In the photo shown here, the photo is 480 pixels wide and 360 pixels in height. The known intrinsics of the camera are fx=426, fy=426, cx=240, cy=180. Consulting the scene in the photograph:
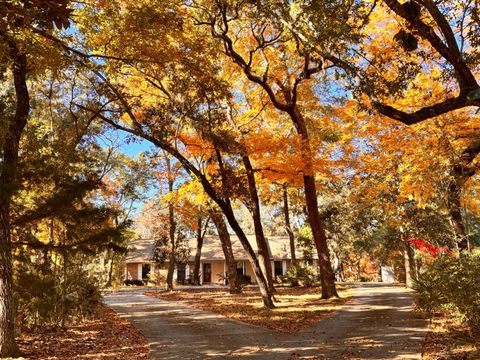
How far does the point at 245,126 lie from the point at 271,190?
28.2ft

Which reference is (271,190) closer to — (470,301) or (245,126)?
(245,126)

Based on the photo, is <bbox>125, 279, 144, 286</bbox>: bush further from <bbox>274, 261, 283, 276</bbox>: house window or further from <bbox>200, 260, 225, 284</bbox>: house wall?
<bbox>274, 261, 283, 276</bbox>: house window

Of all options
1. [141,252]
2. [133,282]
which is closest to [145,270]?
[141,252]

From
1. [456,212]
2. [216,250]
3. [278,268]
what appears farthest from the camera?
[278,268]

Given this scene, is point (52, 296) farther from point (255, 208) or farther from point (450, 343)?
point (450, 343)

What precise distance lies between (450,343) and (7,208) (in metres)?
9.56

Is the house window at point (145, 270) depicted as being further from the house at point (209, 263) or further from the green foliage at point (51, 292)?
the green foliage at point (51, 292)

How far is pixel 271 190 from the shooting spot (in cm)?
2772

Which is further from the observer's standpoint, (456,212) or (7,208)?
(456,212)

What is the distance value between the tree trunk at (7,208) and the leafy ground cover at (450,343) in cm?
810

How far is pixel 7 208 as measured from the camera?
8867 mm

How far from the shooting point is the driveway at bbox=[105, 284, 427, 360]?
8.36m

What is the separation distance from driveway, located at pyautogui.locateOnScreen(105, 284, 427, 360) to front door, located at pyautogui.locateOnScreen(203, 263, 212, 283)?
29432 millimetres

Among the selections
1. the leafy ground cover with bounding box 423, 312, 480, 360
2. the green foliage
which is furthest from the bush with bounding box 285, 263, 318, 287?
the leafy ground cover with bounding box 423, 312, 480, 360
